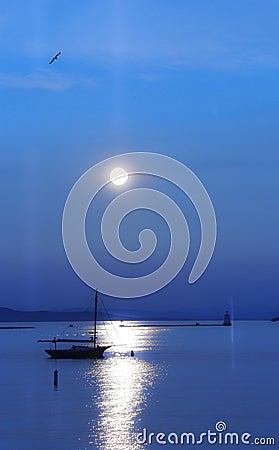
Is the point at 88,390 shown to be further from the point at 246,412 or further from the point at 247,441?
the point at 247,441

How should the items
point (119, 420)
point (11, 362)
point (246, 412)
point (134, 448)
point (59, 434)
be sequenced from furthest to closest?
1. point (11, 362)
2. point (246, 412)
3. point (119, 420)
4. point (59, 434)
5. point (134, 448)

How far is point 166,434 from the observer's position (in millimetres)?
64000

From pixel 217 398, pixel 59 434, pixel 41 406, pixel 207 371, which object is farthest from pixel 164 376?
pixel 59 434

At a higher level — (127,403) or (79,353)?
(79,353)

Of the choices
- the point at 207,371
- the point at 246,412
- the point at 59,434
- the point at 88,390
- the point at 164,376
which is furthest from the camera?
the point at 207,371

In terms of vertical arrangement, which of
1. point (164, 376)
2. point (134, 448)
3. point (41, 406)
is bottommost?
point (134, 448)

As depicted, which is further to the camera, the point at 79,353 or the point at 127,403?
the point at 79,353

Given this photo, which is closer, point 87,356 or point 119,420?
point 119,420

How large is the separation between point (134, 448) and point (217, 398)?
30947mm

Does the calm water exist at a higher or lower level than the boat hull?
lower

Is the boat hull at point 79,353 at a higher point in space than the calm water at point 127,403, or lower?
higher

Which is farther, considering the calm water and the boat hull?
the boat hull

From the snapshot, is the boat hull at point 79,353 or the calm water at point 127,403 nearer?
the calm water at point 127,403

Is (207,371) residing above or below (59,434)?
above
